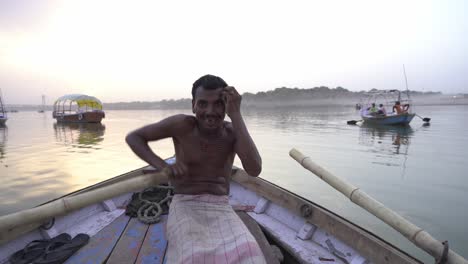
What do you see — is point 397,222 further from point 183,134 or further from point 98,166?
point 98,166

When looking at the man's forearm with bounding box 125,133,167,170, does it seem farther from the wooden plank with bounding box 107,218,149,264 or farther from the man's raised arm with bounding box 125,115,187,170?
the wooden plank with bounding box 107,218,149,264

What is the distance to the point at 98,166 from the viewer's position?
9.81 meters

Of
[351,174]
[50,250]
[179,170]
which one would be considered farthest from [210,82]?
[351,174]

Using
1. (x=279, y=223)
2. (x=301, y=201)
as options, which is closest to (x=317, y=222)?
(x=301, y=201)

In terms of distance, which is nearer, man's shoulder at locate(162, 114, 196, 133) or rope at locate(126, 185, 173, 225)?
man's shoulder at locate(162, 114, 196, 133)

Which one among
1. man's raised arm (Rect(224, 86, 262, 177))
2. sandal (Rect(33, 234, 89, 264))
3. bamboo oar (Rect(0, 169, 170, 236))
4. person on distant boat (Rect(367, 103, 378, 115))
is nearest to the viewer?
bamboo oar (Rect(0, 169, 170, 236))

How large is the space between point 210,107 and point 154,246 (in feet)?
5.01

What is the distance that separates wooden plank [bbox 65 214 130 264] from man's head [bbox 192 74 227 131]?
156 cm

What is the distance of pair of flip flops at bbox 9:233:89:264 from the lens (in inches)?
93.7

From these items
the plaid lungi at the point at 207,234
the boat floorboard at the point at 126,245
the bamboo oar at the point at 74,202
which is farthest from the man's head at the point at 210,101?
the boat floorboard at the point at 126,245

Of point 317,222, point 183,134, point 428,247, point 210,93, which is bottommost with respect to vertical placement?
point 317,222

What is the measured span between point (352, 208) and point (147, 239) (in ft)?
14.8

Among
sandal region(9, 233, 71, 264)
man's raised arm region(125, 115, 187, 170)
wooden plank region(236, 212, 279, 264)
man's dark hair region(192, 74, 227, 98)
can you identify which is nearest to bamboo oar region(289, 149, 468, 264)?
wooden plank region(236, 212, 279, 264)

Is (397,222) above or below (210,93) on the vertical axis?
below
